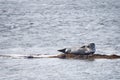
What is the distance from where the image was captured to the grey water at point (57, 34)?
1088 inches

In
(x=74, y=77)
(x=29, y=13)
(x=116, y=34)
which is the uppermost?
(x=29, y=13)

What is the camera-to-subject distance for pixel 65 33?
41.6 m

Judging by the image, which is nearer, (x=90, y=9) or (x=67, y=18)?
(x=67, y=18)

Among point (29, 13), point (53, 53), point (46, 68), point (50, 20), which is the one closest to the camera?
point (46, 68)

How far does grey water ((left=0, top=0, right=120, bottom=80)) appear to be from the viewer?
2762 centimetres

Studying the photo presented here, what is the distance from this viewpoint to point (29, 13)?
55.7 meters

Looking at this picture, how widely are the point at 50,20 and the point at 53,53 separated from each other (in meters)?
18.0

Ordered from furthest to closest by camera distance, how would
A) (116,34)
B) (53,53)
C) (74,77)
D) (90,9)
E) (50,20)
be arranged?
(90,9), (50,20), (116,34), (53,53), (74,77)

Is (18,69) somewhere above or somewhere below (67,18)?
below

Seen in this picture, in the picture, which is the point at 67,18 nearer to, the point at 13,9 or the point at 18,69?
the point at 13,9

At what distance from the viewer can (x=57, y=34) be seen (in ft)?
134

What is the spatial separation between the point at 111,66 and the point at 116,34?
39.8ft

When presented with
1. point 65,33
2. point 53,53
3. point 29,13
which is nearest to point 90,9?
point 29,13

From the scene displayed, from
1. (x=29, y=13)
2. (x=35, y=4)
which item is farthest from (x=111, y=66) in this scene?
(x=35, y=4)
